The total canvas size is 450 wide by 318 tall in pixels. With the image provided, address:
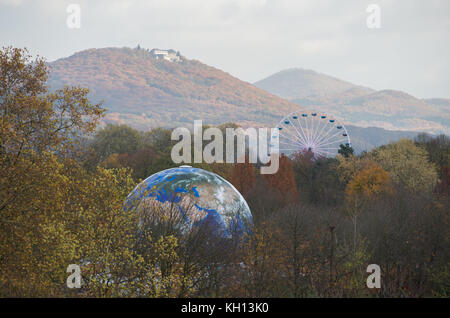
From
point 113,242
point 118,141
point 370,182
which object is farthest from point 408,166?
point 118,141

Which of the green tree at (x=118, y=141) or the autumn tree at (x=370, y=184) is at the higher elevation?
the green tree at (x=118, y=141)

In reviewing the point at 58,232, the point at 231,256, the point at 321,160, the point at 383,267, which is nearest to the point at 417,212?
the point at 383,267

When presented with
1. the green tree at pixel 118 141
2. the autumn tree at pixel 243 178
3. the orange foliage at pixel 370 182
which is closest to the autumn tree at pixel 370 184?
the orange foliage at pixel 370 182

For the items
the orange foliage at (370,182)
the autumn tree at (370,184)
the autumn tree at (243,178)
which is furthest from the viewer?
the autumn tree at (243,178)

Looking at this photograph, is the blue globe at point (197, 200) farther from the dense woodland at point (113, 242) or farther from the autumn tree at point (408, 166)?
the autumn tree at point (408, 166)

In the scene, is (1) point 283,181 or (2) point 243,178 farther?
(2) point 243,178

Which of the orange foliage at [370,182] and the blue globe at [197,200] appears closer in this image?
the blue globe at [197,200]

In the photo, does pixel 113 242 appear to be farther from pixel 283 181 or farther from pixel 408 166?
pixel 408 166

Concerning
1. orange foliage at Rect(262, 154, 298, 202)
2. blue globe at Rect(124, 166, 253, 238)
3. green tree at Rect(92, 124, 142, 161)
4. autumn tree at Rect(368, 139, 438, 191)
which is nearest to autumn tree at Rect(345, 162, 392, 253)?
autumn tree at Rect(368, 139, 438, 191)

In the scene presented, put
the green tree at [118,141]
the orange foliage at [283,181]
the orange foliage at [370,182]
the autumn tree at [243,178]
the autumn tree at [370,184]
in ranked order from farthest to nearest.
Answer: the green tree at [118,141] < the autumn tree at [243,178] < the orange foliage at [283,181] < the orange foliage at [370,182] < the autumn tree at [370,184]
